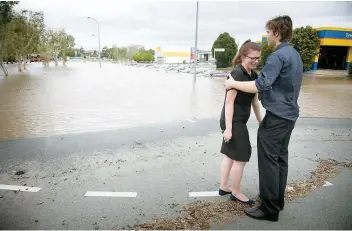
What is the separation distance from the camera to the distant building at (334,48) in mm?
35022

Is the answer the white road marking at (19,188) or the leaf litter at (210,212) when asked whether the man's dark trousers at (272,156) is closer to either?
the leaf litter at (210,212)

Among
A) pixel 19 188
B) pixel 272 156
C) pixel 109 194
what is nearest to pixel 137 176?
pixel 109 194

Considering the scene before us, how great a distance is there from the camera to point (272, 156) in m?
2.84

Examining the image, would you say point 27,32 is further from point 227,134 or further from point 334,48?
point 334,48

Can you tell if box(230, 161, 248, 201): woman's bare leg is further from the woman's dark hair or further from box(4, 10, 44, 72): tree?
box(4, 10, 44, 72): tree

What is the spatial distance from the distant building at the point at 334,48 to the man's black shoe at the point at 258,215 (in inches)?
1462

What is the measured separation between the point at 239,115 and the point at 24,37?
3427 centimetres

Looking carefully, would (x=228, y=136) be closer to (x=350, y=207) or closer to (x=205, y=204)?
(x=205, y=204)

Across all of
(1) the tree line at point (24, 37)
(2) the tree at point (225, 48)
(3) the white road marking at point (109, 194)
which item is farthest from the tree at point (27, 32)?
(3) the white road marking at point (109, 194)

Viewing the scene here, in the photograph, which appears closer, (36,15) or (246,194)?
(246,194)

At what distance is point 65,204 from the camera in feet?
10.7

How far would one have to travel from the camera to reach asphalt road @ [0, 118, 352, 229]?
116 inches

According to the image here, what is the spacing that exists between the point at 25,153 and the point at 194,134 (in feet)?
11.3

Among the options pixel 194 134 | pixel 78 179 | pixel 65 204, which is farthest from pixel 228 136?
pixel 194 134
